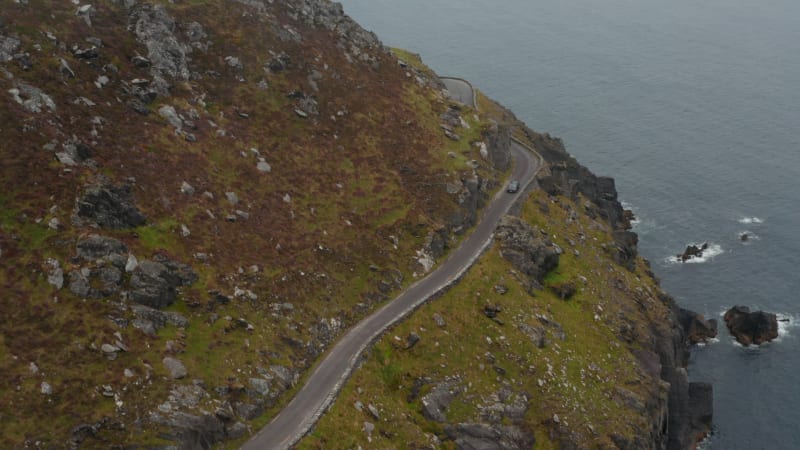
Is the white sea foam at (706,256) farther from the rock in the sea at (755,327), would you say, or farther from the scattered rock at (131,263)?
the scattered rock at (131,263)

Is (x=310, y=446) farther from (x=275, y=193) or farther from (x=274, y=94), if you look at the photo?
(x=274, y=94)

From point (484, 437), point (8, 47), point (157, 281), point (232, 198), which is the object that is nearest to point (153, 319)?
point (157, 281)

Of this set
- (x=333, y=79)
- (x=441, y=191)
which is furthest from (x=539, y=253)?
(x=333, y=79)

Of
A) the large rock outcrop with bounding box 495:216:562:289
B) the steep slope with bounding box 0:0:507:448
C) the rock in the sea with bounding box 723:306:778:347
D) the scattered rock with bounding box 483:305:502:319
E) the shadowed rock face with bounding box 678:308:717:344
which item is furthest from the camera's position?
the shadowed rock face with bounding box 678:308:717:344

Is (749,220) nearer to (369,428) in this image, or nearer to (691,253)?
(691,253)

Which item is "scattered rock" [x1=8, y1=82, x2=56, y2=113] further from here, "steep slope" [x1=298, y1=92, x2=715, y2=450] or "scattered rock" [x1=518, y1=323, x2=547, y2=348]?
"scattered rock" [x1=518, y1=323, x2=547, y2=348]

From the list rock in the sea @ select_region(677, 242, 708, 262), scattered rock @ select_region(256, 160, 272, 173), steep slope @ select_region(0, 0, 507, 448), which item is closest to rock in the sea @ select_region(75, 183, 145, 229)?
steep slope @ select_region(0, 0, 507, 448)
